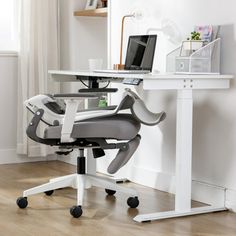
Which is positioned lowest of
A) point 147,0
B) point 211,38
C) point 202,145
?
point 202,145

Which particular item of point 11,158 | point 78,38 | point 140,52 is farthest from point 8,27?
point 140,52

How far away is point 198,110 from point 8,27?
80.8 inches

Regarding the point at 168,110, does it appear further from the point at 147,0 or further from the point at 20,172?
the point at 20,172

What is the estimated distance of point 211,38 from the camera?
3479 millimetres

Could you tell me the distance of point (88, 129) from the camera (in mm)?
3256

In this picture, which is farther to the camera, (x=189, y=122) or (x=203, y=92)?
(x=203, y=92)

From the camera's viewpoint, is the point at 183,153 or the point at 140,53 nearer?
the point at 183,153

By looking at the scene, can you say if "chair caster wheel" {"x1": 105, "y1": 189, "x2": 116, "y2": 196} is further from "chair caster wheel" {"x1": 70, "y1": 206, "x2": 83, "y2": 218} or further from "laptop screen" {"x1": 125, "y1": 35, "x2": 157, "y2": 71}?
"laptop screen" {"x1": 125, "y1": 35, "x2": 157, "y2": 71}

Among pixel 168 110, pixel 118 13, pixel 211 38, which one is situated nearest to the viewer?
pixel 211 38

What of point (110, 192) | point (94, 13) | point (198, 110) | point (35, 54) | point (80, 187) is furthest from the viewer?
point (35, 54)

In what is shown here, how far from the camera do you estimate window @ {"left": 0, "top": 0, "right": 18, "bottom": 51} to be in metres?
4.98

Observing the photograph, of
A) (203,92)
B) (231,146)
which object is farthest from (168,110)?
(231,146)

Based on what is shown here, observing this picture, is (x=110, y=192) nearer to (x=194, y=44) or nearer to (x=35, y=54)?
(x=194, y=44)

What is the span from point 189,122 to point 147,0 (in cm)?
114
